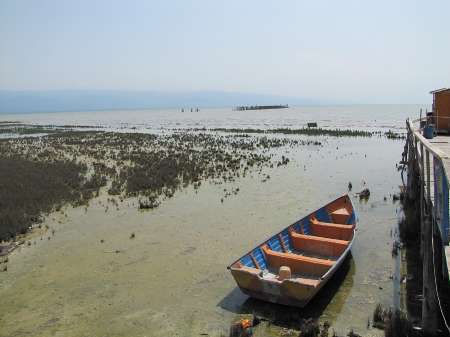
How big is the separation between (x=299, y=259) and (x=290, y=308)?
4.65 ft

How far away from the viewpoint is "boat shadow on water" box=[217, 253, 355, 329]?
8.27 metres

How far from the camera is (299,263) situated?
9.70 m

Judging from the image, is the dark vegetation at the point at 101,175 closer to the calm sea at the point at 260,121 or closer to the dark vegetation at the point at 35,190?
the dark vegetation at the point at 35,190

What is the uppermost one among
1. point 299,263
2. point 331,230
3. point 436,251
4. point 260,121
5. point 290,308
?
point 260,121

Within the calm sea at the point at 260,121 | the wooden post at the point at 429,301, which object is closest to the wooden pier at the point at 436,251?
the wooden post at the point at 429,301

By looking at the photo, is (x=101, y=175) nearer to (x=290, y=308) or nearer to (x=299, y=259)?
(x=299, y=259)

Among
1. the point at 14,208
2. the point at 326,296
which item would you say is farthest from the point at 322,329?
the point at 14,208

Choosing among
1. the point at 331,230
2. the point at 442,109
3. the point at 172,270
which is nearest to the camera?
the point at 172,270

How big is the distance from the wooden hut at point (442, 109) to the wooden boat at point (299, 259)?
40.8 ft

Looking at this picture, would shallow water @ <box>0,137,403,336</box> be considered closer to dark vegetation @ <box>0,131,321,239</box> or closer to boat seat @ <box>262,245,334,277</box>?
boat seat @ <box>262,245,334,277</box>

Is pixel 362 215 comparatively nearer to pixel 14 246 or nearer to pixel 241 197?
pixel 241 197

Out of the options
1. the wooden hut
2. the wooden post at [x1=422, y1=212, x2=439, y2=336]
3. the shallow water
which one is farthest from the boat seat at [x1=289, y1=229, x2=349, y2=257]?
the wooden hut

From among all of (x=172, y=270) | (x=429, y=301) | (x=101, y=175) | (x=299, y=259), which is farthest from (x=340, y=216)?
(x=101, y=175)

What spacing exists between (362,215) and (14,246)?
11883 millimetres
